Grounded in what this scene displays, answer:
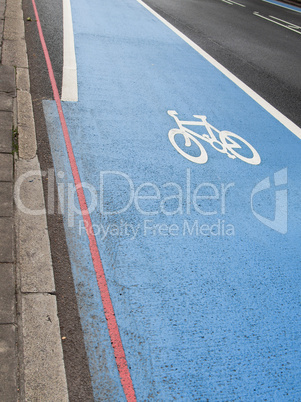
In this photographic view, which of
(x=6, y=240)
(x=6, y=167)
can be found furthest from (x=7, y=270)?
(x=6, y=167)

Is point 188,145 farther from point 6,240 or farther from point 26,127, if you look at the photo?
point 6,240

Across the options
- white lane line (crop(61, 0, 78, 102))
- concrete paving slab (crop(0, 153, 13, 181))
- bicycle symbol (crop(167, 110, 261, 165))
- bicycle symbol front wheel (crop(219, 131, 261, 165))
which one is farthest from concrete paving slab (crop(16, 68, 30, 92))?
bicycle symbol front wheel (crop(219, 131, 261, 165))

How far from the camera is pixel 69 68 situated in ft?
24.6

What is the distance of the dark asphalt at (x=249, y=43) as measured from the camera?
28.1 feet

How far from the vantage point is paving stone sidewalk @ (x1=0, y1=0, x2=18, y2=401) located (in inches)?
106

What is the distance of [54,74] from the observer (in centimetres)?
716

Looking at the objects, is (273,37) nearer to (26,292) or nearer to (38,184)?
(38,184)

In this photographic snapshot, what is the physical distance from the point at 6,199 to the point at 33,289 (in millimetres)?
1173

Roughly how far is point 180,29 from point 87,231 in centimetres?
931

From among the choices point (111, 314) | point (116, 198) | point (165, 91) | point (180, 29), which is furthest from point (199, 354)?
point (180, 29)

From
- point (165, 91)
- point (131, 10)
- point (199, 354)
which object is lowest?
point (199, 354)

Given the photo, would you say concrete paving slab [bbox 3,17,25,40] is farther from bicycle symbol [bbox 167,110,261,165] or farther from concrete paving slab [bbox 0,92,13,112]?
bicycle symbol [bbox 167,110,261,165]

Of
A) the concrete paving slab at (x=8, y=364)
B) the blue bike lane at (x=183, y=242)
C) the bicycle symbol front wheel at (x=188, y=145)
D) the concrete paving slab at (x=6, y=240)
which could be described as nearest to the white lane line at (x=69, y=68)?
the blue bike lane at (x=183, y=242)

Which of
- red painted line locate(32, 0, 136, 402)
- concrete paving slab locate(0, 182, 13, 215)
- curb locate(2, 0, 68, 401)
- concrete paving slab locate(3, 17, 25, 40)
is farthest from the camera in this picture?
concrete paving slab locate(3, 17, 25, 40)
